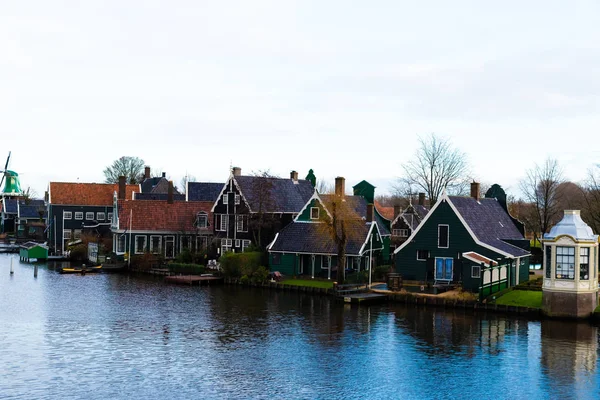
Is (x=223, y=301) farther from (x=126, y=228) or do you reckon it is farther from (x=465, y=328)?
(x=126, y=228)

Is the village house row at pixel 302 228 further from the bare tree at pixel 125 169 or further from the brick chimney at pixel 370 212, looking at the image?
the bare tree at pixel 125 169

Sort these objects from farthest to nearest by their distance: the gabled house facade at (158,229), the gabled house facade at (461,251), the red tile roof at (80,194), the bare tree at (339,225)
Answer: the red tile roof at (80,194)
the gabled house facade at (158,229)
the bare tree at (339,225)
the gabled house facade at (461,251)

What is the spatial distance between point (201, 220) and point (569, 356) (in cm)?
5058

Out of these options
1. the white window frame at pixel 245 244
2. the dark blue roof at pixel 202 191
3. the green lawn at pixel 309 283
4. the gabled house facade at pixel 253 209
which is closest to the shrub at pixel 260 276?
the green lawn at pixel 309 283

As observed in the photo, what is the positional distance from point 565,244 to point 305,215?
2555 centimetres

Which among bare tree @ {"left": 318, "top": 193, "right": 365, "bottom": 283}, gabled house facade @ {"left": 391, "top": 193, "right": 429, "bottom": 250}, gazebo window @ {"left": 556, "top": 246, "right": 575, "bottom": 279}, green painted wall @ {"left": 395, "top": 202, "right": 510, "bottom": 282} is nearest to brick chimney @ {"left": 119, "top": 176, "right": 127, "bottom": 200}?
gabled house facade @ {"left": 391, "top": 193, "right": 429, "bottom": 250}

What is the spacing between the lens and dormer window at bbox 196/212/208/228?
255 ft

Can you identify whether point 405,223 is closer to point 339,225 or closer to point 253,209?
point 253,209

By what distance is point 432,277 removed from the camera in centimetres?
5388

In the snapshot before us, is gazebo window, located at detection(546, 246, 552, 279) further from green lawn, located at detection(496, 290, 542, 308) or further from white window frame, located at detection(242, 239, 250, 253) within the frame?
white window frame, located at detection(242, 239, 250, 253)

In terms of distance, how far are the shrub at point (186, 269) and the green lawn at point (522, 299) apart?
29.8 meters

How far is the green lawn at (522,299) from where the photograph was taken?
46188mm

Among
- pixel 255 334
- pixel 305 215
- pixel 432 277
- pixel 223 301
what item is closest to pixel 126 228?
pixel 305 215

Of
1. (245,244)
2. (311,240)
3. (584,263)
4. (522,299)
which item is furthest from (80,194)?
(584,263)
